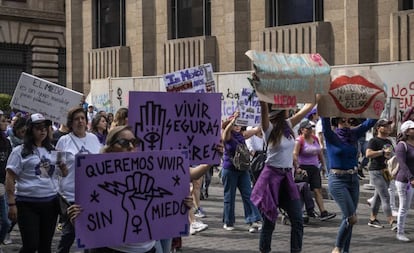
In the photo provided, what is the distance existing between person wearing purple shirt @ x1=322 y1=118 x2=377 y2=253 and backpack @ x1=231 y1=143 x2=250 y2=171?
2.48m

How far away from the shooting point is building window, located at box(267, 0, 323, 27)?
21062 mm

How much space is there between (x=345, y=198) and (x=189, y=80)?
2777mm

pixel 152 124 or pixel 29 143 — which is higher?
pixel 152 124

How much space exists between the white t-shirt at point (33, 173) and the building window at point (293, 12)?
1522 cm

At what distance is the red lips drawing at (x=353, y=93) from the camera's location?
747 centimetres

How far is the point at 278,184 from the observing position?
25.3ft

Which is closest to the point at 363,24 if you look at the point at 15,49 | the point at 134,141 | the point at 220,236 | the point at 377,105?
the point at 220,236

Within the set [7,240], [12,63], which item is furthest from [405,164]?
[12,63]

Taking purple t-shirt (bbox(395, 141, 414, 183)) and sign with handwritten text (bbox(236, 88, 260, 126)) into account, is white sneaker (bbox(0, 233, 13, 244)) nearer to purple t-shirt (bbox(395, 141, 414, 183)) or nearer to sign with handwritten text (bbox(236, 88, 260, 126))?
sign with handwritten text (bbox(236, 88, 260, 126))

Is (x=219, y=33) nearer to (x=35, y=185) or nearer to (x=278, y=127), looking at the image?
(x=278, y=127)

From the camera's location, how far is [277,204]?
7.66 m

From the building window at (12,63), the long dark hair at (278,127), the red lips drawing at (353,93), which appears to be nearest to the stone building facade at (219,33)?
the building window at (12,63)

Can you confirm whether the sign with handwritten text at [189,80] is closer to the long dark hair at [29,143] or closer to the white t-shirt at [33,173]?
the long dark hair at [29,143]

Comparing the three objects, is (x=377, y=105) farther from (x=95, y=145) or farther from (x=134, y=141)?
(x=134, y=141)
